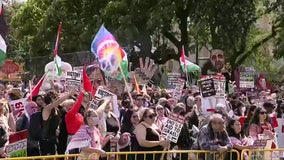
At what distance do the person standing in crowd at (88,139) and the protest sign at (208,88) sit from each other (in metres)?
5.37

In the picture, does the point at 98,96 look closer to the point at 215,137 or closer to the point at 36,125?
the point at 36,125

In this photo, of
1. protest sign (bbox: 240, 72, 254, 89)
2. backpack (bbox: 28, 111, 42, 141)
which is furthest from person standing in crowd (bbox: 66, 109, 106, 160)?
protest sign (bbox: 240, 72, 254, 89)

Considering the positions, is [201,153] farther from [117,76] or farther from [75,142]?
[117,76]

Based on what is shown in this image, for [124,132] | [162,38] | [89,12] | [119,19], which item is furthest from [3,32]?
[162,38]

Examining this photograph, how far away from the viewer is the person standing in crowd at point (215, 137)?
9453 millimetres

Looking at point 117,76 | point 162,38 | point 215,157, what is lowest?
point 215,157

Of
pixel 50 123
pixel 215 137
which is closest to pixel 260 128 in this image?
pixel 215 137

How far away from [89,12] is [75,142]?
1040 inches

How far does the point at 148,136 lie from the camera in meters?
9.48

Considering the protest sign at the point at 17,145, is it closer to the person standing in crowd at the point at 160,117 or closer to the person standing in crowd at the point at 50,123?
the person standing in crowd at the point at 50,123

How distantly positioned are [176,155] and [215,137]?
0.84 m

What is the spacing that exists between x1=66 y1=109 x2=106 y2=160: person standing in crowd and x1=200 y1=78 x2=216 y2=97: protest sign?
537cm

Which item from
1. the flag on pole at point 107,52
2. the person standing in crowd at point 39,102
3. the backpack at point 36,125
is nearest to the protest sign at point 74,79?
the flag on pole at point 107,52

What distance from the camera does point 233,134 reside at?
10.5 metres
